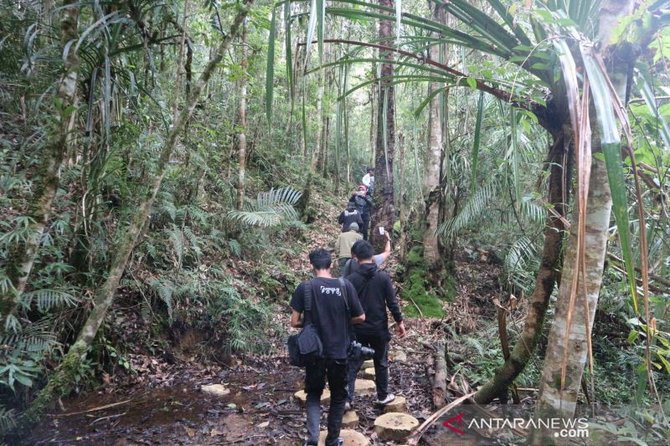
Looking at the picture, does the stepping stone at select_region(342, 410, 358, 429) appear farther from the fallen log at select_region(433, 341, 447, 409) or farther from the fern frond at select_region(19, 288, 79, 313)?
the fern frond at select_region(19, 288, 79, 313)

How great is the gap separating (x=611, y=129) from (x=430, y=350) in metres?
4.76

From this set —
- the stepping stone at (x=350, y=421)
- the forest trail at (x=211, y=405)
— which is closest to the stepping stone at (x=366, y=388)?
the forest trail at (x=211, y=405)

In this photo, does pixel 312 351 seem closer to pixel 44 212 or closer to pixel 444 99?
pixel 444 99

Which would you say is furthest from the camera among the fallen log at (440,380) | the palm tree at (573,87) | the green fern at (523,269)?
the green fern at (523,269)

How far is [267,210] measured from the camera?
303 inches

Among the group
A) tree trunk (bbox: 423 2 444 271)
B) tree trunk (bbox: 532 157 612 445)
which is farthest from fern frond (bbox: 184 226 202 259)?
tree trunk (bbox: 532 157 612 445)

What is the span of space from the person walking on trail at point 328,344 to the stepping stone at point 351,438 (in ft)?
0.52

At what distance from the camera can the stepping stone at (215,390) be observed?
448cm

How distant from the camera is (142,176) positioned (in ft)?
17.0

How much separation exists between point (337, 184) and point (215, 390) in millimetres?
2914

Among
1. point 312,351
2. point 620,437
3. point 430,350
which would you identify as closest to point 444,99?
point 312,351

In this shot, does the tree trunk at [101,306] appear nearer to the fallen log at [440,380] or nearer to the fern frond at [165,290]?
the fern frond at [165,290]

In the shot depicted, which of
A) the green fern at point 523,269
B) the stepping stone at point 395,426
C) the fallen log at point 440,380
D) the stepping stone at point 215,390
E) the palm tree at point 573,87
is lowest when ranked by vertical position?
the stepping stone at point 215,390

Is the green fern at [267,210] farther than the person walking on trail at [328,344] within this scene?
Yes
